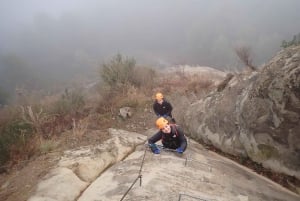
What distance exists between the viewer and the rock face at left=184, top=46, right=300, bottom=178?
5.93 meters

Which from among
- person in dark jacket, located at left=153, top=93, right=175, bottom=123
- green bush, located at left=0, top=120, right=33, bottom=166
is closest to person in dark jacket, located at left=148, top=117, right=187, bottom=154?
person in dark jacket, located at left=153, top=93, right=175, bottom=123

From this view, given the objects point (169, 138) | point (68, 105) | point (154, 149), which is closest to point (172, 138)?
point (169, 138)

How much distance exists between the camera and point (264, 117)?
6.39 m

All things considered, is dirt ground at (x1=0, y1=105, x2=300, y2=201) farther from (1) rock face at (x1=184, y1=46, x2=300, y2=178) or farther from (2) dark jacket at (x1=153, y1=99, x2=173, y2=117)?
(2) dark jacket at (x1=153, y1=99, x2=173, y2=117)

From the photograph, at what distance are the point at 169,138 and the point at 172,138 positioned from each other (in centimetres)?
6

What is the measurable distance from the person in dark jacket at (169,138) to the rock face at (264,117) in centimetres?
106

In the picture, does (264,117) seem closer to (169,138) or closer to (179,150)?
(179,150)

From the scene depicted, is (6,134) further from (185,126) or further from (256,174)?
(256,174)

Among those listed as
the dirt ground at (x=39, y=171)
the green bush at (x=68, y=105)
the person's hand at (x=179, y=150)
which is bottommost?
the dirt ground at (x=39, y=171)

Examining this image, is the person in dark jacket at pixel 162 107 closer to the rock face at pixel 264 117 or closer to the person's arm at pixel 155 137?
the rock face at pixel 264 117

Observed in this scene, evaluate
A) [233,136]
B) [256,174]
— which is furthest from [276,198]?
[233,136]

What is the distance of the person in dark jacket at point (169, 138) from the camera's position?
6.80 metres

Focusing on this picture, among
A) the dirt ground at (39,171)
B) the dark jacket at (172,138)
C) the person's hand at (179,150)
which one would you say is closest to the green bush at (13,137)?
the dirt ground at (39,171)

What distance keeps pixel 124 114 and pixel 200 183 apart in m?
5.22
